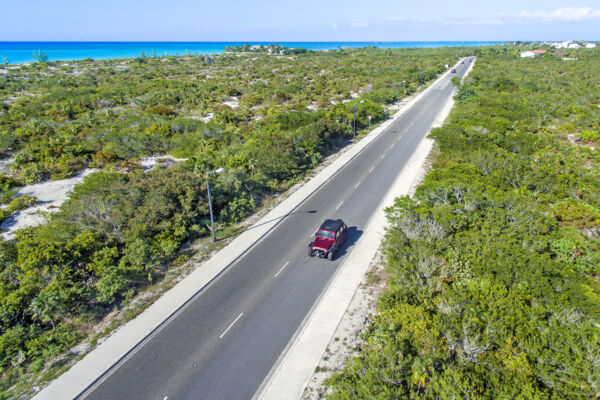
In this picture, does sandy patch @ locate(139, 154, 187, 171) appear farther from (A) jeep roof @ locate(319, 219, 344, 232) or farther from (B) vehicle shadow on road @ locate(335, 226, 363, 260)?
(B) vehicle shadow on road @ locate(335, 226, 363, 260)

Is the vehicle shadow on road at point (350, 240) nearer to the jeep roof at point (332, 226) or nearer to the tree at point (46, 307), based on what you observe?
the jeep roof at point (332, 226)

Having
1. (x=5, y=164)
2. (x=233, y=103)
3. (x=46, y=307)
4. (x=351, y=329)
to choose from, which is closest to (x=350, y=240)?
(x=351, y=329)

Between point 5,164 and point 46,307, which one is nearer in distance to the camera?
point 46,307

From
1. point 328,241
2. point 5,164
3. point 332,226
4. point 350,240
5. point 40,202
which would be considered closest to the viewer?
point 328,241

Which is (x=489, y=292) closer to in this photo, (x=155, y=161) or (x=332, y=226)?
(x=332, y=226)

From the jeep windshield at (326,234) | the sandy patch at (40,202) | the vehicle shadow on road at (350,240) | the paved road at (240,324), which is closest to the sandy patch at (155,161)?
the sandy patch at (40,202)

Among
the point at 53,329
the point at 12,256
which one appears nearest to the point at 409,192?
the point at 53,329
